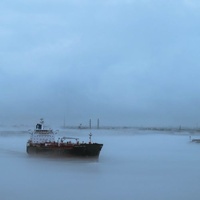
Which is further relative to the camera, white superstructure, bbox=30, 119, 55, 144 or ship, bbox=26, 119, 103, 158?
white superstructure, bbox=30, 119, 55, 144


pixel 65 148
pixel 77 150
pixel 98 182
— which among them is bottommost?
pixel 98 182

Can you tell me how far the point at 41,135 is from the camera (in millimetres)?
46125

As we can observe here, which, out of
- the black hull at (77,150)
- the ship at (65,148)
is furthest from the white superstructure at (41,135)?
the black hull at (77,150)

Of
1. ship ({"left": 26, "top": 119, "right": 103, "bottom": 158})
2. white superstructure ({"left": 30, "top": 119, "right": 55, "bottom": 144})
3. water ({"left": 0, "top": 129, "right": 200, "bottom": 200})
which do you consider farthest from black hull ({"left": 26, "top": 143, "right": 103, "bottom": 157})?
white superstructure ({"left": 30, "top": 119, "right": 55, "bottom": 144})

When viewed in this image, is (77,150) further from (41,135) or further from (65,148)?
(41,135)

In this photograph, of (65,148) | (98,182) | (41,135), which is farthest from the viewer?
(41,135)

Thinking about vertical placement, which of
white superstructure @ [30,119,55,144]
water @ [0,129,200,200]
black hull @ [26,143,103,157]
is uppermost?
white superstructure @ [30,119,55,144]

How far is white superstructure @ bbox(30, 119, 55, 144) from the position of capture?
45906 mm

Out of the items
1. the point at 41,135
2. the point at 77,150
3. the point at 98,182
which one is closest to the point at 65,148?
the point at 77,150

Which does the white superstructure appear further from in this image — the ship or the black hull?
the black hull

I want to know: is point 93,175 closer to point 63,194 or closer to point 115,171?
point 115,171

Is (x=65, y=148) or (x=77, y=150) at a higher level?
(x=65, y=148)

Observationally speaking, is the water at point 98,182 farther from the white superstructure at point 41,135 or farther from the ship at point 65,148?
the white superstructure at point 41,135

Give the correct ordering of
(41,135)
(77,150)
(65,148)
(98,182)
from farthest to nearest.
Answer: (41,135), (65,148), (77,150), (98,182)
